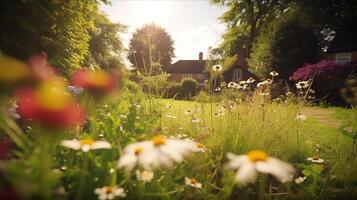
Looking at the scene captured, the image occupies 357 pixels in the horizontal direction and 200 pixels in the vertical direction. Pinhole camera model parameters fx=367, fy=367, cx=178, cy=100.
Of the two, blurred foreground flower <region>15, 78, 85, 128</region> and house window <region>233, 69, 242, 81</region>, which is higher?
house window <region>233, 69, 242, 81</region>

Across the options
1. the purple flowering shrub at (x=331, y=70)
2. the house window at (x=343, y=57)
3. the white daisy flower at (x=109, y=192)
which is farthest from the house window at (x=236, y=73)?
the white daisy flower at (x=109, y=192)

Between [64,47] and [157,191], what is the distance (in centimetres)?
495

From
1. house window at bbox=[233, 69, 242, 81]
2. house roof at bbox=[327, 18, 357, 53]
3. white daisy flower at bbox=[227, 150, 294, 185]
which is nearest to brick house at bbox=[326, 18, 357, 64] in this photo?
house roof at bbox=[327, 18, 357, 53]

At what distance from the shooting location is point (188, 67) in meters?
57.0

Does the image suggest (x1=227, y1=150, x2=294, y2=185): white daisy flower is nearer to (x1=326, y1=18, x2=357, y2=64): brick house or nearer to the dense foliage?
the dense foliage

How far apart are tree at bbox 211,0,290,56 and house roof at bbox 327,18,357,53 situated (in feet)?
17.3

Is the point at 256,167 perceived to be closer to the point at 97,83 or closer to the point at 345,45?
the point at 97,83

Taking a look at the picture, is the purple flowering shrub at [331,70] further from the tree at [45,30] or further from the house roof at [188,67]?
the house roof at [188,67]

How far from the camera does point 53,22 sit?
625 cm

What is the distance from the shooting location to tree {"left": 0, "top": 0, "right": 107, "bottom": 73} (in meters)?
5.45

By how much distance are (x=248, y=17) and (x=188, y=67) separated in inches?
1050

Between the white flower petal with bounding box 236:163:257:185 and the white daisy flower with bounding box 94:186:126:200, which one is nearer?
the white flower petal with bounding box 236:163:257:185

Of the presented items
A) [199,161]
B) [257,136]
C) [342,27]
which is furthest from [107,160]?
[342,27]

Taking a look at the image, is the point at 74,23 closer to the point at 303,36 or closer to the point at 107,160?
the point at 107,160
